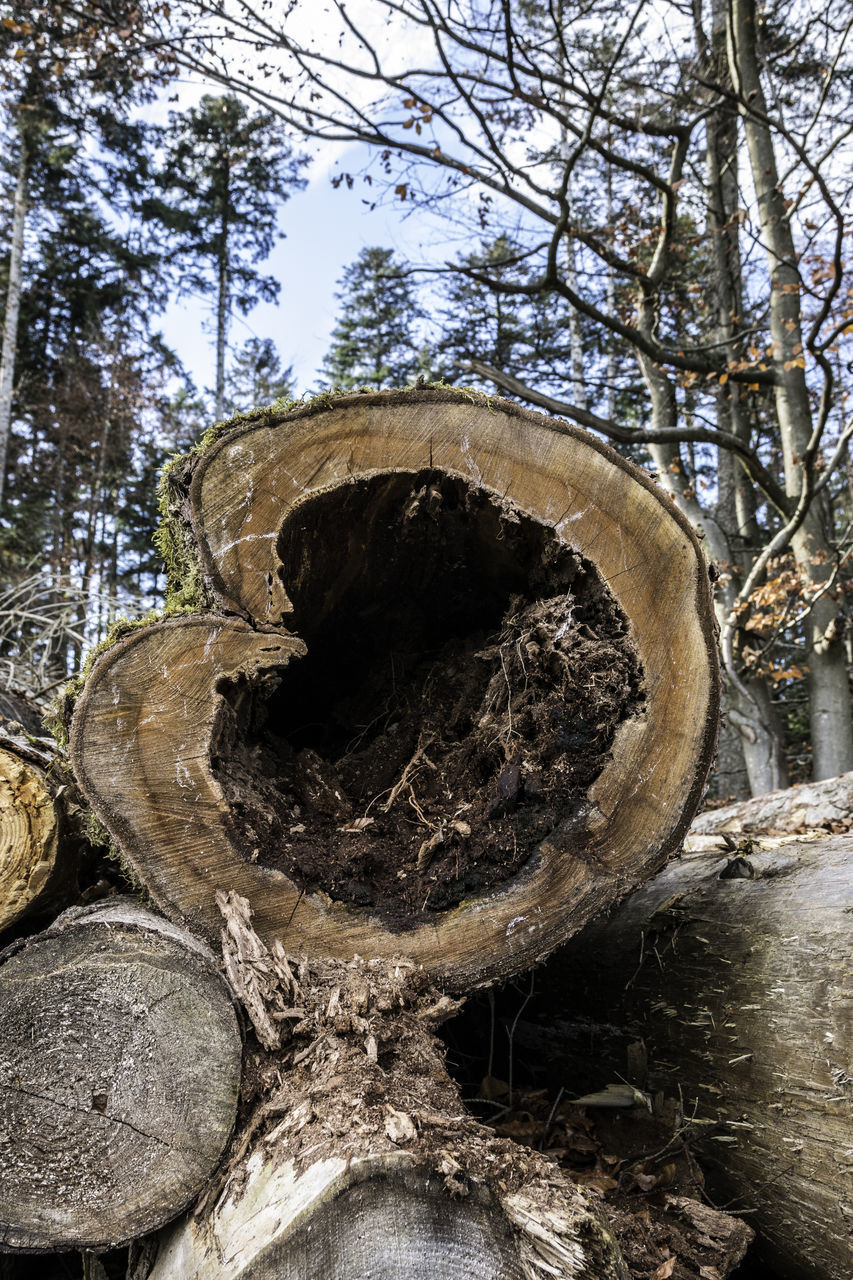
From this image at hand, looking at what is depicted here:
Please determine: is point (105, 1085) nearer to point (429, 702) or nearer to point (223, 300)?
point (429, 702)

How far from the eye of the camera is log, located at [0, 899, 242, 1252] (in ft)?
4.23

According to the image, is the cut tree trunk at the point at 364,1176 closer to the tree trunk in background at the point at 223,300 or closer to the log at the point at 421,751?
the log at the point at 421,751

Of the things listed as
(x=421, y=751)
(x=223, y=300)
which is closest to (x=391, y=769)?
(x=421, y=751)

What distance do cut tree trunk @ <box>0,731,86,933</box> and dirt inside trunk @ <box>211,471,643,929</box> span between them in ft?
1.59

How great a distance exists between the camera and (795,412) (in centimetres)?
620

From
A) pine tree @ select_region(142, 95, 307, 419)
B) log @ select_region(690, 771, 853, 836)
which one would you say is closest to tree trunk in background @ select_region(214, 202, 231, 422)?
pine tree @ select_region(142, 95, 307, 419)

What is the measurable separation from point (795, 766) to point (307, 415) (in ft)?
32.3

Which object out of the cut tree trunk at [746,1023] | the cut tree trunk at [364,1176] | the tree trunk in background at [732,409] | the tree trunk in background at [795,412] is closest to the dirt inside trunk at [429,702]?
the cut tree trunk at [364,1176]

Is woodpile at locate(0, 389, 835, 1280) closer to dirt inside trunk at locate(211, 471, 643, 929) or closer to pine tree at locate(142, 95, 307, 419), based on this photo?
dirt inside trunk at locate(211, 471, 643, 929)

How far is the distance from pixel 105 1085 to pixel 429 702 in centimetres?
139

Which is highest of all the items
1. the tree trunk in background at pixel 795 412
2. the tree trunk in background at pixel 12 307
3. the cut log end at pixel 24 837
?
the tree trunk in background at pixel 12 307

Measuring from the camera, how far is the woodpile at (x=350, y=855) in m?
1.20

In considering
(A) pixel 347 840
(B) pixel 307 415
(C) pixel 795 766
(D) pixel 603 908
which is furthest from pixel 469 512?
(C) pixel 795 766

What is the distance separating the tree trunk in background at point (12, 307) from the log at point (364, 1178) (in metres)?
12.6
